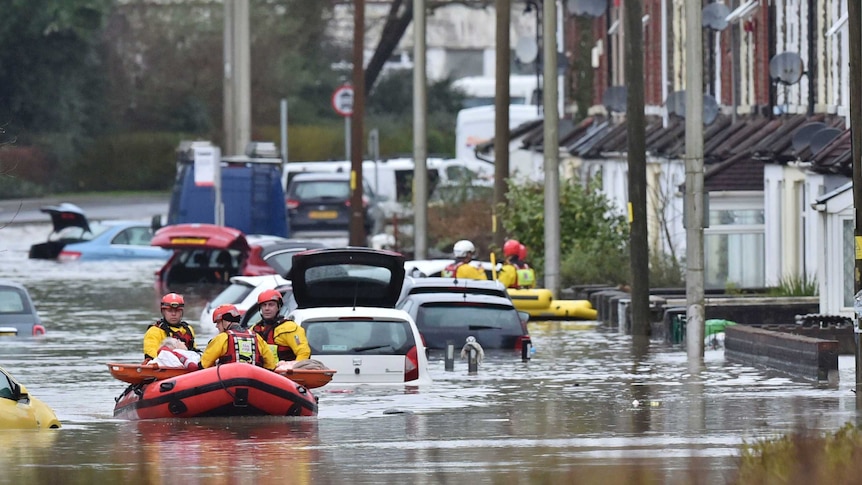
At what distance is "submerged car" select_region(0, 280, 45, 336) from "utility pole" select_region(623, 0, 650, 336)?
333 inches

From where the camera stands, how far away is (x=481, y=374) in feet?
78.5

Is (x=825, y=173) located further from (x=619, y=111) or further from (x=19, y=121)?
(x=19, y=121)

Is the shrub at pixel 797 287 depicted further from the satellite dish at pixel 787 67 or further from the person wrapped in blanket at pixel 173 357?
the person wrapped in blanket at pixel 173 357

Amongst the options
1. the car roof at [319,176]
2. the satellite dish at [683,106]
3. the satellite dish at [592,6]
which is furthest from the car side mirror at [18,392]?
the car roof at [319,176]

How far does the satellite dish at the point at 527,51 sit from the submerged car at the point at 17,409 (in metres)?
29.0

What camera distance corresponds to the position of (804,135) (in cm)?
2994

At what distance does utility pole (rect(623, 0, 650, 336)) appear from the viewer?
28.5m

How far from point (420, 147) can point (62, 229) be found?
12230mm

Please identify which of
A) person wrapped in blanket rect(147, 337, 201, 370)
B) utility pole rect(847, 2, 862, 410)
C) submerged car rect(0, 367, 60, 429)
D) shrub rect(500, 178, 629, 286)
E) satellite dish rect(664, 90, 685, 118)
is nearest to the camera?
submerged car rect(0, 367, 60, 429)

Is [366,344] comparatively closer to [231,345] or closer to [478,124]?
[231,345]

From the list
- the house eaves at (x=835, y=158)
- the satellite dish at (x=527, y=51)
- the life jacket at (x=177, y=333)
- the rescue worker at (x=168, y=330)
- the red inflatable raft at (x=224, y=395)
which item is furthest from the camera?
the satellite dish at (x=527, y=51)

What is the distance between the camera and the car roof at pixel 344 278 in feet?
73.8

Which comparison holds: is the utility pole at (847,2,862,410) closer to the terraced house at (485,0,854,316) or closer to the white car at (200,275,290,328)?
the terraced house at (485,0,854,316)

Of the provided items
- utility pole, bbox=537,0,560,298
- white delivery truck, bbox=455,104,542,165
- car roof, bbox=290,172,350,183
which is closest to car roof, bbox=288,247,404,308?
utility pole, bbox=537,0,560,298
